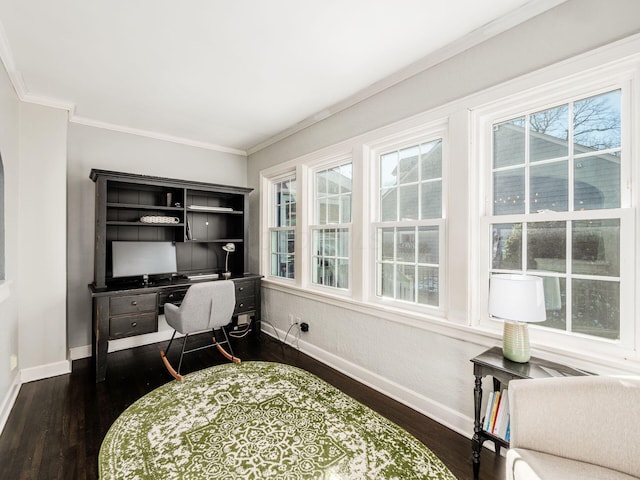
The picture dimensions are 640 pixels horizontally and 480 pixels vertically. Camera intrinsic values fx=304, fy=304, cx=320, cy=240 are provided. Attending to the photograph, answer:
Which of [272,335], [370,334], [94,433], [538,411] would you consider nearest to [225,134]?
[272,335]

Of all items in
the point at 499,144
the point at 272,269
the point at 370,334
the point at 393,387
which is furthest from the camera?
the point at 272,269

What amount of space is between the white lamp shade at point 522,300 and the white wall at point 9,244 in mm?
3237

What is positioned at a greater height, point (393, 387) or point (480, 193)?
point (480, 193)

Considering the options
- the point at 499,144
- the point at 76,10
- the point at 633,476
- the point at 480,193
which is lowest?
the point at 633,476

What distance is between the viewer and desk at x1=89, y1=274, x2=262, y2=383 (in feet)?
8.95

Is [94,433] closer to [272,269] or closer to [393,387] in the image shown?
[393,387]

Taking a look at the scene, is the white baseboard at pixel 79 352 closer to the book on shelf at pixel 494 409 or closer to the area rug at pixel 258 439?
the area rug at pixel 258 439

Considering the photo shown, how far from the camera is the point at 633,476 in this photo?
44.4 inches

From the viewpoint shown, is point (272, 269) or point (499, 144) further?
→ point (272, 269)

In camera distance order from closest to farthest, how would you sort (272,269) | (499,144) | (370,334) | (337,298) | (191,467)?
(191,467)
(499,144)
(370,334)
(337,298)
(272,269)

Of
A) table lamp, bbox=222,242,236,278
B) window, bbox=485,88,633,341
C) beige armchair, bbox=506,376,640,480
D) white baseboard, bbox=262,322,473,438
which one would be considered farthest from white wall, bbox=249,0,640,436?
table lamp, bbox=222,242,236,278

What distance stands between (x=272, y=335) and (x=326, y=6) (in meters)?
3.42

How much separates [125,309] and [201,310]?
750mm

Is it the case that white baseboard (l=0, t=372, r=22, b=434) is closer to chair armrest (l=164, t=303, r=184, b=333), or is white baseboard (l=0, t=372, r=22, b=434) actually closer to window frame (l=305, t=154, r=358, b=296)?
chair armrest (l=164, t=303, r=184, b=333)
